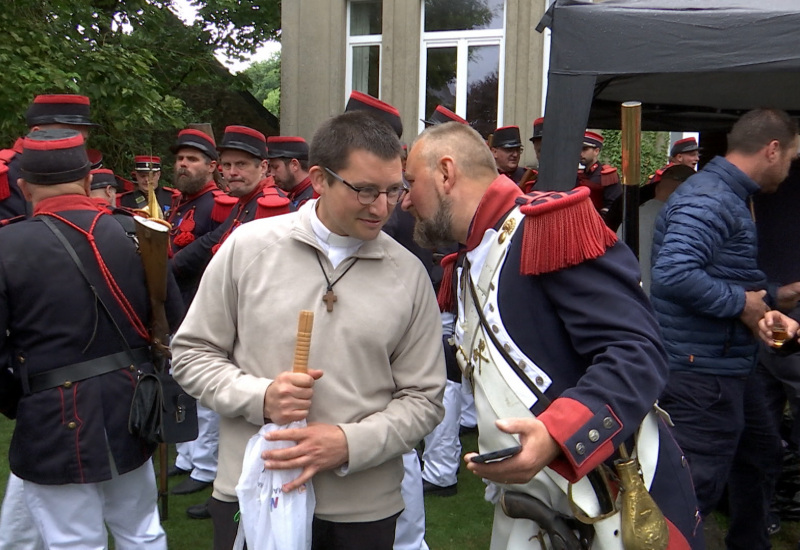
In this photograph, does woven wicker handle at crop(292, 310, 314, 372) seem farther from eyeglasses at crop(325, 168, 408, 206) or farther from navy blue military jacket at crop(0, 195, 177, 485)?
navy blue military jacket at crop(0, 195, 177, 485)

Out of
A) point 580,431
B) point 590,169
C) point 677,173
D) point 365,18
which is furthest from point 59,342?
point 365,18

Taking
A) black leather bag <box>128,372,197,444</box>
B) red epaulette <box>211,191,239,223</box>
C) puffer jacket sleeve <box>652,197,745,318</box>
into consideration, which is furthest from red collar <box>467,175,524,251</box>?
red epaulette <box>211,191,239,223</box>

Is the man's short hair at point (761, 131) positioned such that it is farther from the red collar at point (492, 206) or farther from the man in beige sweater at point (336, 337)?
the man in beige sweater at point (336, 337)

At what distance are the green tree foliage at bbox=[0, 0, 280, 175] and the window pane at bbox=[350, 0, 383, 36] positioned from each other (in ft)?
8.81

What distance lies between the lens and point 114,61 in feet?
31.7

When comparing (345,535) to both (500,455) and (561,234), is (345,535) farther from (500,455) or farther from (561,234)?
(561,234)

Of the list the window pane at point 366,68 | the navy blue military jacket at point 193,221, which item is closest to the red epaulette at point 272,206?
the navy blue military jacket at point 193,221

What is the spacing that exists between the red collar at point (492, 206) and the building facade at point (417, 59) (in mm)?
9940

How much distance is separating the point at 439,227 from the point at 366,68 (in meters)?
11.8

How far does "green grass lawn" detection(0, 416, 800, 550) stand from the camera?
15.1 feet

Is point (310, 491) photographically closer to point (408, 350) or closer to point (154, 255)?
point (408, 350)

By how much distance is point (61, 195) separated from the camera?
320cm

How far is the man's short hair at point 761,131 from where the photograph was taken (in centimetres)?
373

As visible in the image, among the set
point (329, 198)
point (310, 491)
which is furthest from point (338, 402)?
point (329, 198)
